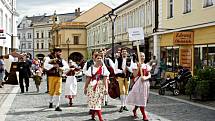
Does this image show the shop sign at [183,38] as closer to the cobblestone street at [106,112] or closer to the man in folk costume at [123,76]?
the cobblestone street at [106,112]

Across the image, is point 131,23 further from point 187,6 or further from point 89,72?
point 89,72

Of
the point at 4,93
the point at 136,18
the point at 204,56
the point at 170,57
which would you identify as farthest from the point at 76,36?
the point at 4,93

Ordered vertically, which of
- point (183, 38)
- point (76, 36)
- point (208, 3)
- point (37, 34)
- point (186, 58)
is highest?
point (37, 34)

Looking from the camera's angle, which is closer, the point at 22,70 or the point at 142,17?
the point at 22,70

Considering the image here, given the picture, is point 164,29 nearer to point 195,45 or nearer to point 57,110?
point 195,45

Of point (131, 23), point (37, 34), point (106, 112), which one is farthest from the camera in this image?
point (37, 34)

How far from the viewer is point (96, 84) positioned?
11.4m

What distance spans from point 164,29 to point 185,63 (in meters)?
4.27

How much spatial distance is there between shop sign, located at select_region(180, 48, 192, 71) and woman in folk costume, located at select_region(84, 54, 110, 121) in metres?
12.2

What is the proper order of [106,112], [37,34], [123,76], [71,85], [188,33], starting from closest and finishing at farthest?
1. [106,112]
2. [123,76]
3. [71,85]
4. [188,33]
5. [37,34]

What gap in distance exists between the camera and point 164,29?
2770 centimetres

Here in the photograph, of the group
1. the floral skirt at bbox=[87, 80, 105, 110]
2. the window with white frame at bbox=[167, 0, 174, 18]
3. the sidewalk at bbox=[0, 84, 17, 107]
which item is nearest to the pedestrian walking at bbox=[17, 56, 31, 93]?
the sidewalk at bbox=[0, 84, 17, 107]

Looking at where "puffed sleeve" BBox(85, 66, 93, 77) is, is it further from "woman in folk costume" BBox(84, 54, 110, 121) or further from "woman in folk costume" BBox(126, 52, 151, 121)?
"woman in folk costume" BBox(126, 52, 151, 121)

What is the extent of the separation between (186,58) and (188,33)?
4.97 feet
